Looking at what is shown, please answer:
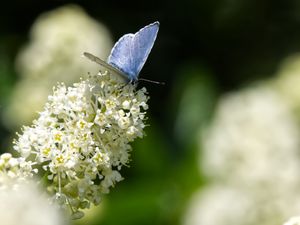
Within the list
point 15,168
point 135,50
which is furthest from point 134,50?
point 15,168

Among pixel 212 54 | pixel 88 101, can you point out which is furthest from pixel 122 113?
pixel 212 54

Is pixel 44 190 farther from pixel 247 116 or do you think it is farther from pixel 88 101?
pixel 247 116

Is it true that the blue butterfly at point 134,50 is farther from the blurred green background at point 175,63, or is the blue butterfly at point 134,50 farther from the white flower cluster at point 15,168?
the blurred green background at point 175,63

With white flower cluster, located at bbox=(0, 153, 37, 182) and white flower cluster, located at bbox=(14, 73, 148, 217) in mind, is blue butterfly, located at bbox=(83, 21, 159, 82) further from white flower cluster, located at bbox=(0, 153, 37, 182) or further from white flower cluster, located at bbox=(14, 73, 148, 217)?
white flower cluster, located at bbox=(0, 153, 37, 182)

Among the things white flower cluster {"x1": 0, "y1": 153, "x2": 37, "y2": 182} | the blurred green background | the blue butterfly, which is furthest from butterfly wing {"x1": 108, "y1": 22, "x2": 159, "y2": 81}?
the blurred green background

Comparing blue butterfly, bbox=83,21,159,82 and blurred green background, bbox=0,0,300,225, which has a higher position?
blurred green background, bbox=0,0,300,225

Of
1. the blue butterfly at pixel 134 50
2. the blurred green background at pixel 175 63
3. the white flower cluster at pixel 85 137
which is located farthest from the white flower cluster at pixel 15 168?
the blurred green background at pixel 175 63
